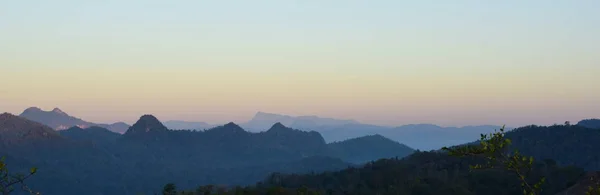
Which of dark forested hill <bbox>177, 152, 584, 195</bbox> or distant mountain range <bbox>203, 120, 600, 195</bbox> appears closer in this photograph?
distant mountain range <bbox>203, 120, 600, 195</bbox>

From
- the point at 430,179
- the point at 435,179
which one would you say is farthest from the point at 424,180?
the point at 435,179

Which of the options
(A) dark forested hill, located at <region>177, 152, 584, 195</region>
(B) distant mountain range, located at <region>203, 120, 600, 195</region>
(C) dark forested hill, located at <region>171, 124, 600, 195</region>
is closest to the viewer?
(C) dark forested hill, located at <region>171, 124, 600, 195</region>

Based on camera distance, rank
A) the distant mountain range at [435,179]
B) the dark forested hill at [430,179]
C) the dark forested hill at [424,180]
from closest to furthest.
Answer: the dark forested hill at [430,179]
the distant mountain range at [435,179]
the dark forested hill at [424,180]

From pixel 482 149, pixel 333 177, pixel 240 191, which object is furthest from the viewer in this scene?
pixel 333 177

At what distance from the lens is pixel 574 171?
5630 inches

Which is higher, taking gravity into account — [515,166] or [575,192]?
[515,166]

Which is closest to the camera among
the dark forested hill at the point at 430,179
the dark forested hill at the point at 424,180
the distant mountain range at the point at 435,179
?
the dark forested hill at the point at 430,179

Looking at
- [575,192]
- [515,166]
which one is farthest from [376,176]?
[515,166]

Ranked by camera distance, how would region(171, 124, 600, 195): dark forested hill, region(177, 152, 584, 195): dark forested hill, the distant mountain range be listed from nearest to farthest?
1. region(171, 124, 600, 195): dark forested hill
2. the distant mountain range
3. region(177, 152, 584, 195): dark forested hill

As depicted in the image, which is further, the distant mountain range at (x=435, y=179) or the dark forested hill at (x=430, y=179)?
the distant mountain range at (x=435, y=179)

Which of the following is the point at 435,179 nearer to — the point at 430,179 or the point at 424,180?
the point at 430,179

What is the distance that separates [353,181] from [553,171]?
50.1 meters

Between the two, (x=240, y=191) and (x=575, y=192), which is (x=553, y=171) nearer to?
(x=575, y=192)

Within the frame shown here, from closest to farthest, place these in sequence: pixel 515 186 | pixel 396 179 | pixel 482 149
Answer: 1. pixel 482 149
2. pixel 515 186
3. pixel 396 179
